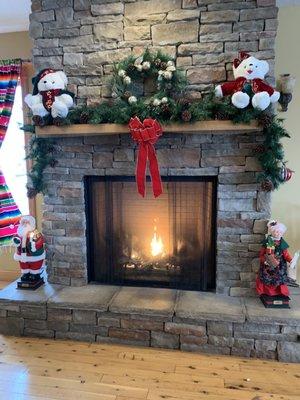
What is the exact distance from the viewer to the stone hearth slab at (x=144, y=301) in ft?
7.41

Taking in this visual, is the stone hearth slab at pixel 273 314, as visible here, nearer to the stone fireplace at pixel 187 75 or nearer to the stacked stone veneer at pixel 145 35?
the stone fireplace at pixel 187 75

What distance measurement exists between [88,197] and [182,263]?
0.88 meters

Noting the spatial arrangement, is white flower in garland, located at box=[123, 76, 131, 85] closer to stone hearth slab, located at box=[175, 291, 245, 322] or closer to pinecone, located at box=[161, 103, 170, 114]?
pinecone, located at box=[161, 103, 170, 114]

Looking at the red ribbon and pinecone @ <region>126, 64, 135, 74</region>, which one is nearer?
the red ribbon

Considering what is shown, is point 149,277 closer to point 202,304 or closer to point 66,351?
point 202,304

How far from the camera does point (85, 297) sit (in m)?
2.44

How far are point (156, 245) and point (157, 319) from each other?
613 millimetres

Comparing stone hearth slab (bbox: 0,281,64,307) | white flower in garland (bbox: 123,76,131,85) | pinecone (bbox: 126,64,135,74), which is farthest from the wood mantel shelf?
stone hearth slab (bbox: 0,281,64,307)

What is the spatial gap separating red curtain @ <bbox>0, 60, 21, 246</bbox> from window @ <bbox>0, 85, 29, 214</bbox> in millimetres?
67

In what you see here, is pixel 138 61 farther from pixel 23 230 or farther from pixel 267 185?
pixel 23 230

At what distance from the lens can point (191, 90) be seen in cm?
229

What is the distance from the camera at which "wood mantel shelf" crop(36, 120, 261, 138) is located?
209 cm

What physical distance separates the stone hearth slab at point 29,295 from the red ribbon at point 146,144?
1.05m

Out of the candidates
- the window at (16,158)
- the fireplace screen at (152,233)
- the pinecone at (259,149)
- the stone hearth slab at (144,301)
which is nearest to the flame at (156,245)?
the fireplace screen at (152,233)
